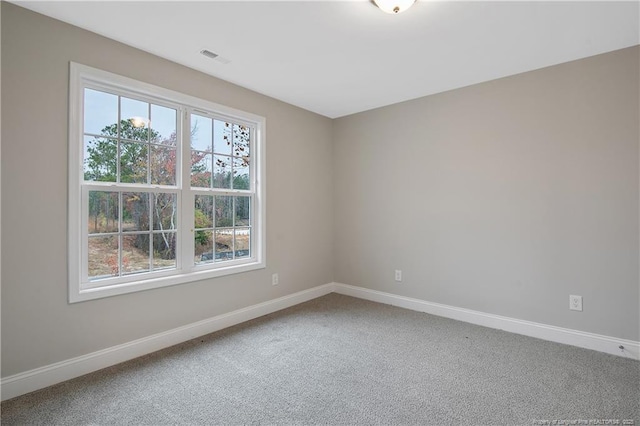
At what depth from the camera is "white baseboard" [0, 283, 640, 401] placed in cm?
206

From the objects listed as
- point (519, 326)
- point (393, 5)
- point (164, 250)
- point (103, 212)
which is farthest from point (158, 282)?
point (519, 326)

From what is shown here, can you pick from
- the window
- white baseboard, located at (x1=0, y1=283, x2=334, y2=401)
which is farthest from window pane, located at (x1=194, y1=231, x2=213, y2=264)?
white baseboard, located at (x1=0, y1=283, x2=334, y2=401)

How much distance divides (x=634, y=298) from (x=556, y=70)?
1968mm

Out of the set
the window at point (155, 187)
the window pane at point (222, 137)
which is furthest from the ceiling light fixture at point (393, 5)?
the window pane at point (222, 137)

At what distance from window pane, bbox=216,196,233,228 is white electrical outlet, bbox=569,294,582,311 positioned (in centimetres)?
321

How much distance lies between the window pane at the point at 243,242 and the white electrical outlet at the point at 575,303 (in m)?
3.06

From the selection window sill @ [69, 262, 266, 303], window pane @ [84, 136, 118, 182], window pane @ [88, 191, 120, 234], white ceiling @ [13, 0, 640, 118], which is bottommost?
window sill @ [69, 262, 266, 303]

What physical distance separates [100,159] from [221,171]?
1.06m

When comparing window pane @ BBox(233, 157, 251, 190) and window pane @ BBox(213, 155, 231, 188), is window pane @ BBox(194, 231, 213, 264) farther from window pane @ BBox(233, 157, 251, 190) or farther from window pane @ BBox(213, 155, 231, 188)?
window pane @ BBox(233, 157, 251, 190)

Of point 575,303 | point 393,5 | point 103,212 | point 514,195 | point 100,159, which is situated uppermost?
point 393,5

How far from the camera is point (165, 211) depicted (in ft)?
9.15

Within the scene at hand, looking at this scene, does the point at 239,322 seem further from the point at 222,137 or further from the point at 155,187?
the point at 222,137

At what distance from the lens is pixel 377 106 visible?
3918mm

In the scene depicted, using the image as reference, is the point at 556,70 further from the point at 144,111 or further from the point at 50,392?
the point at 50,392
